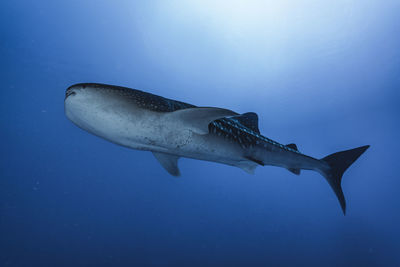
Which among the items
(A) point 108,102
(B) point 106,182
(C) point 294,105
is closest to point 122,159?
(B) point 106,182

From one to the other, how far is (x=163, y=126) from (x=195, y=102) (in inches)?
359

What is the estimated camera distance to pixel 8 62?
7.43 meters

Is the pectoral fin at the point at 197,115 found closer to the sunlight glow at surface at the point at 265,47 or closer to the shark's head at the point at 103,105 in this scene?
the shark's head at the point at 103,105

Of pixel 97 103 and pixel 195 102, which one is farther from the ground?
pixel 195 102

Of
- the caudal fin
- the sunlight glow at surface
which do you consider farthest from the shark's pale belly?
the sunlight glow at surface

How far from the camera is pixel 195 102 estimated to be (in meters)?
10.7

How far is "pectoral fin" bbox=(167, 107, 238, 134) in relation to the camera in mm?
1651

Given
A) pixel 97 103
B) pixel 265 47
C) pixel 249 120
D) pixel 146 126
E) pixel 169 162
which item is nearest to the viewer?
pixel 97 103

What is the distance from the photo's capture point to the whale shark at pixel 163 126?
1475mm

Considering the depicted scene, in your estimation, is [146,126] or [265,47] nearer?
[146,126]

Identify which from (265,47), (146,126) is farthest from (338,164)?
(265,47)

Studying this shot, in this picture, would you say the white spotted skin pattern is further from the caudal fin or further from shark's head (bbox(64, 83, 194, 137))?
the caudal fin

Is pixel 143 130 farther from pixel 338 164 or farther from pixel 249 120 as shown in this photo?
pixel 338 164

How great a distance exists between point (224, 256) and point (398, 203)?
9.86m
